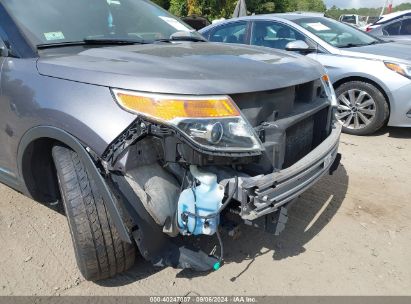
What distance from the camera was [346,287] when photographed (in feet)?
7.82

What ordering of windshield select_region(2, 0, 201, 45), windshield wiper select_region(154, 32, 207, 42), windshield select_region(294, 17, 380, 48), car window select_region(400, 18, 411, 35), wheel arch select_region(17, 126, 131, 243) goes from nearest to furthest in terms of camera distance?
wheel arch select_region(17, 126, 131, 243) < windshield select_region(2, 0, 201, 45) < windshield wiper select_region(154, 32, 207, 42) < windshield select_region(294, 17, 380, 48) < car window select_region(400, 18, 411, 35)

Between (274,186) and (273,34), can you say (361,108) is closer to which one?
(273,34)

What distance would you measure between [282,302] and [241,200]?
757 millimetres

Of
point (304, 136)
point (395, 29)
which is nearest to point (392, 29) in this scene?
point (395, 29)

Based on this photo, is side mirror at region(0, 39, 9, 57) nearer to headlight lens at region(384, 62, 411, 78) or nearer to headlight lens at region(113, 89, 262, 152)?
headlight lens at region(113, 89, 262, 152)

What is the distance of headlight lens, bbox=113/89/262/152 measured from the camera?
1.89 metres

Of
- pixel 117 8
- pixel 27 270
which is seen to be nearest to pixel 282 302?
pixel 27 270

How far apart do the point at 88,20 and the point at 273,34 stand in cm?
349

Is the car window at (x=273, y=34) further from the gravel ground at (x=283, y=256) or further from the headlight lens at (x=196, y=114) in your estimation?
the headlight lens at (x=196, y=114)

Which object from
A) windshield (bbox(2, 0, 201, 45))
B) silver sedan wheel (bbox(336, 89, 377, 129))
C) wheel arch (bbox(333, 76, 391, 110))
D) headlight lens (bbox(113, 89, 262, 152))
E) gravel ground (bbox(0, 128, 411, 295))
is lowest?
gravel ground (bbox(0, 128, 411, 295))

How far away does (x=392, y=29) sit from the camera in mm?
8742

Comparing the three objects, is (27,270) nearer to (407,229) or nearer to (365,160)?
(407,229)

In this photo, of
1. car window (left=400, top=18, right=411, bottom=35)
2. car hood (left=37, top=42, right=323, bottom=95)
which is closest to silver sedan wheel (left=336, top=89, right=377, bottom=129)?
car hood (left=37, top=42, right=323, bottom=95)

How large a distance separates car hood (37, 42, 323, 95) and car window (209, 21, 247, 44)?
11.2 ft
